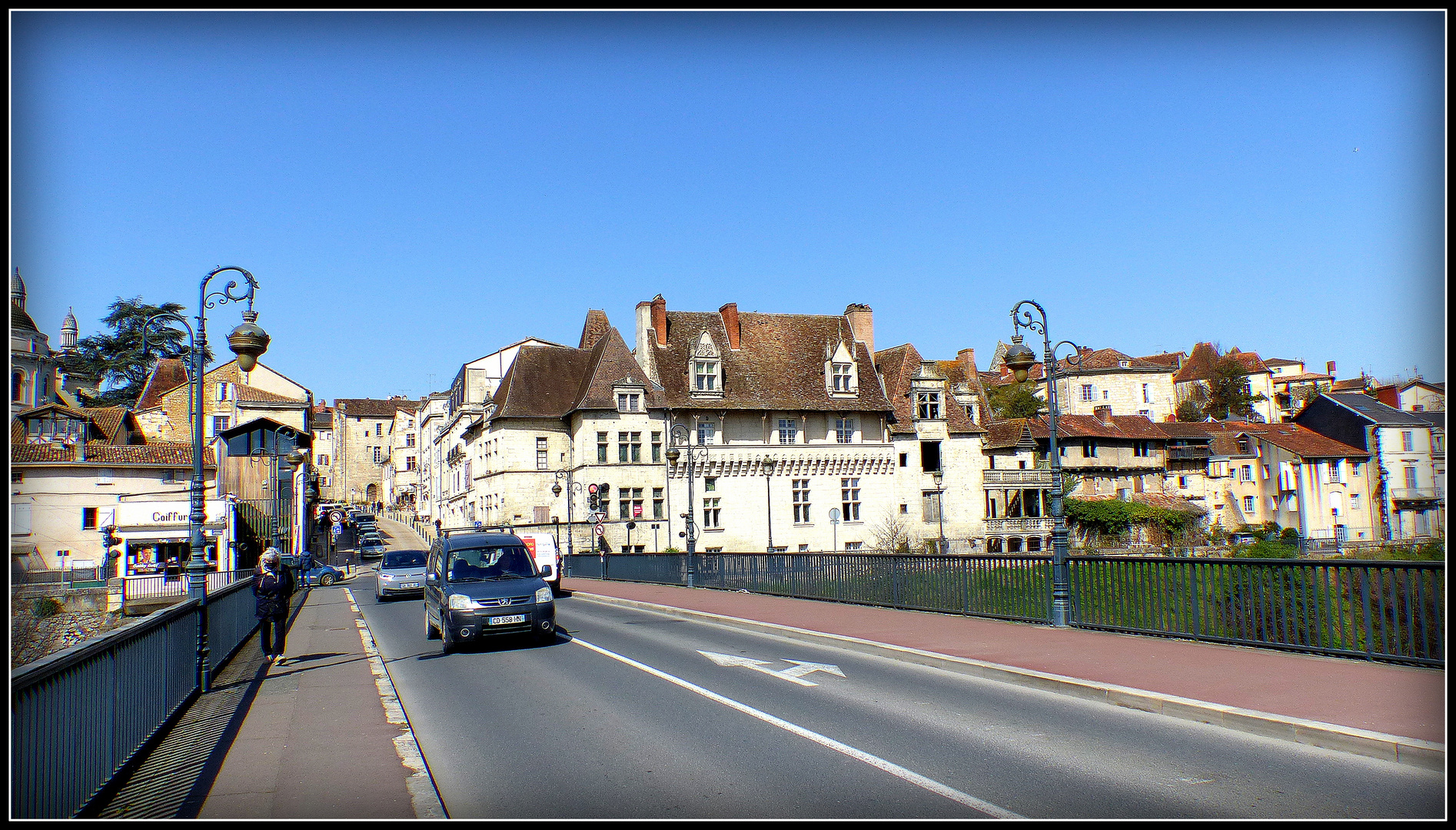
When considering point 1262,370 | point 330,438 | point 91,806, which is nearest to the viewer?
point 91,806

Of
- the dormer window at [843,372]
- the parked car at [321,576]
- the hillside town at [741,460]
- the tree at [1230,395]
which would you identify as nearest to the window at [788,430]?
the hillside town at [741,460]

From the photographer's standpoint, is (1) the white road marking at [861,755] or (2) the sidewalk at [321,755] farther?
(2) the sidewalk at [321,755]

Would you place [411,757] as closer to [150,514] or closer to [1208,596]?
[1208,596]

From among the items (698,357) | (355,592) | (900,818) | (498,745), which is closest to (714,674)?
(498,745)

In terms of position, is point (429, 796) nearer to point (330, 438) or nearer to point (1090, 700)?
point (1090, 700)

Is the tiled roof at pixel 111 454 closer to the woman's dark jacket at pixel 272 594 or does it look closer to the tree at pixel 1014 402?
the woman's dark jacket at pixel 272 594

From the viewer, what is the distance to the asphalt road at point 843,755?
610 centimetres

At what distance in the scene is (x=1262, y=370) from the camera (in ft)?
361

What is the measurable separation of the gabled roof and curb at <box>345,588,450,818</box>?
71.7 metres

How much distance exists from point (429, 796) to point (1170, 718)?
21.5 feet

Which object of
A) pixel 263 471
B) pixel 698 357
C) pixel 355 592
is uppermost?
pixel 698 357

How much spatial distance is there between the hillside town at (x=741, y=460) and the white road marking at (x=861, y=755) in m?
35.6

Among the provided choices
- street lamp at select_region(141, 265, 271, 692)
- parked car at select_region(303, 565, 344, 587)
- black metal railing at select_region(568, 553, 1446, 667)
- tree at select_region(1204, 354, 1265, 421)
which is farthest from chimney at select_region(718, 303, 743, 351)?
tree at select_region(1204, 354, 1265, 421)

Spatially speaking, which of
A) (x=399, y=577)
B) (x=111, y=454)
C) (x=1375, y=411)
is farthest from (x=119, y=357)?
(x=1375, y=411)
